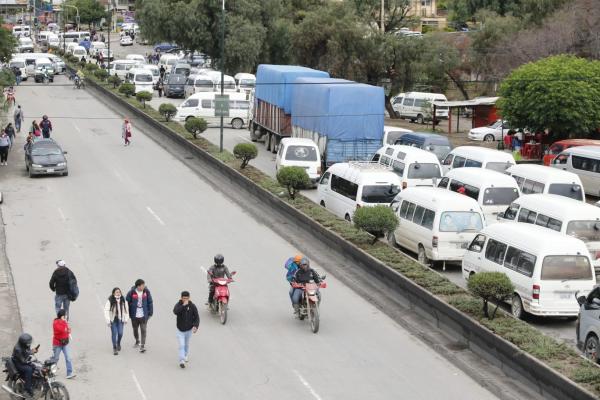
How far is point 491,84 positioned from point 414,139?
112 ft

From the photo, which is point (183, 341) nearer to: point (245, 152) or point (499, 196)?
point (499, 196)

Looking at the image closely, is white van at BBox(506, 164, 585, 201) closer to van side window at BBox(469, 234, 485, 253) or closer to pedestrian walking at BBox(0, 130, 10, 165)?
van side window at BBox(469, 234, 485, 253)

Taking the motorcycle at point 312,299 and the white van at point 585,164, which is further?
the white van at point 585,164

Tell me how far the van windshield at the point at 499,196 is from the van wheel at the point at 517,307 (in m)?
7.32

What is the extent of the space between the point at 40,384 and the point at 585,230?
1396 centimetres

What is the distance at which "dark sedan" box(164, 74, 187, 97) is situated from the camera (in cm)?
6962

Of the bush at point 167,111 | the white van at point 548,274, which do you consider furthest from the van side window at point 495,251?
the bush at point 167,111

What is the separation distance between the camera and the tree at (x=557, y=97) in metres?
43.4

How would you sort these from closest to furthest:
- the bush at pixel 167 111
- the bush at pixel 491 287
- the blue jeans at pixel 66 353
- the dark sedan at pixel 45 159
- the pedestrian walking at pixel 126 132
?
the blue jeans at pixel 66 353 < the bush at pixel 491 287 < the dark sedan at pixel 45 159 < the pedestrian walking at pixel 126 132 < the bush at pixel 167 111

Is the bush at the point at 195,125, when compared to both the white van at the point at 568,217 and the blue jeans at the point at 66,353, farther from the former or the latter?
the blue jeans at the point at 66,353

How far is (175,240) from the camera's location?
93.5 ft

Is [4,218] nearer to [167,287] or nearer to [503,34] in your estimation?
[167,287]

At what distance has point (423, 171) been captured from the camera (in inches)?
1304

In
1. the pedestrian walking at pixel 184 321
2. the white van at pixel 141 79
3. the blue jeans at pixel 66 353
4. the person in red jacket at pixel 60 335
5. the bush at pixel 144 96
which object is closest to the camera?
the person in red jacket at pixel 60 335
